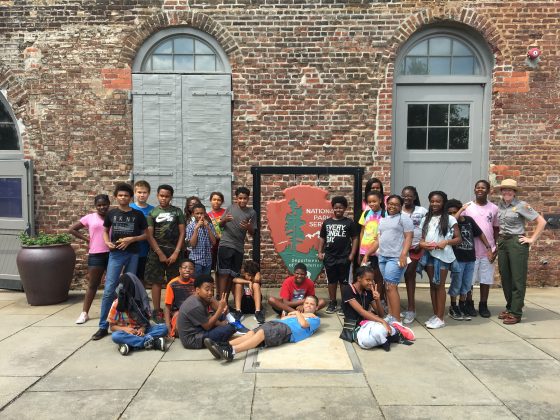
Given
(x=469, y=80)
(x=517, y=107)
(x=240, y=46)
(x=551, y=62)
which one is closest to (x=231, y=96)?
(x=240, y=46)

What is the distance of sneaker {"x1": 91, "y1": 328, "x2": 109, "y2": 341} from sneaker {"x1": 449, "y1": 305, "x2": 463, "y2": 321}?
4197 mm

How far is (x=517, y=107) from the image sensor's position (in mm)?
7801

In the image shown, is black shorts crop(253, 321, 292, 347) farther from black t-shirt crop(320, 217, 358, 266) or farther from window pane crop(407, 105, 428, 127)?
window pane crop(407, 105, 428, 127)

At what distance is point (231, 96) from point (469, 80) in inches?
154

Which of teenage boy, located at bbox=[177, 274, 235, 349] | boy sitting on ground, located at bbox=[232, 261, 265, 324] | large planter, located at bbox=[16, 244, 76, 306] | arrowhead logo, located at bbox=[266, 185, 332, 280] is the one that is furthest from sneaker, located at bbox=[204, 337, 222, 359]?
large planter, located at bbox=[16, 244, 76, 306]

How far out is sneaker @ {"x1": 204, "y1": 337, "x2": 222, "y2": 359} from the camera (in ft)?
14.8

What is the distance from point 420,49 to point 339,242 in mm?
3862

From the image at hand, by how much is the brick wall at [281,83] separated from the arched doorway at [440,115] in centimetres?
27

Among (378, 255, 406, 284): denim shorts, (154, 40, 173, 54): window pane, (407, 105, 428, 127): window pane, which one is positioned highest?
(154, 40, 173, 54): window pane

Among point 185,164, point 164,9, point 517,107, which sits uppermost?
point 164,9

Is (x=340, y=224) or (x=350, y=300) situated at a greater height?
(x=340, y=224)

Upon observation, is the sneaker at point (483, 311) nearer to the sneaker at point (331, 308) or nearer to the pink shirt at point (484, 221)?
the pink shirt at point (484, 221)

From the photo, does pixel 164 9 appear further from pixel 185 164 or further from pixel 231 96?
pixel 185 164

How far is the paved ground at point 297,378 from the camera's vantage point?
360 centimetres
